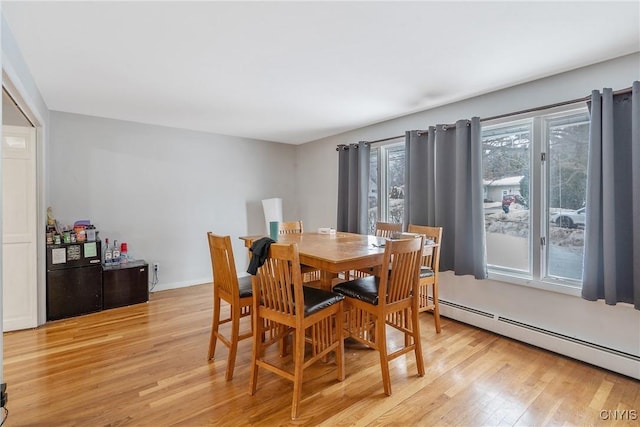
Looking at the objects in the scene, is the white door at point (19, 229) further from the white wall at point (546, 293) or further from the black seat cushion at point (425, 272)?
the white wall at point (546, 293)

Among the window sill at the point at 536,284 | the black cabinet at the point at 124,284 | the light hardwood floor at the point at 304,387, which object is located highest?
the window sill at the point at 536,284

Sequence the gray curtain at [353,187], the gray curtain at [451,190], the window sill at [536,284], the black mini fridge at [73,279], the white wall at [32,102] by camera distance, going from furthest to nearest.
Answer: the gray curtain at [353,187] < the black mini fridge at [73,279] < the gray curtain at [451,190] < the window sill at [536,284] < the white wall at [32,102]

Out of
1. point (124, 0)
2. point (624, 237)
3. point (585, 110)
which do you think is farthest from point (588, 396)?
point (124, 0)

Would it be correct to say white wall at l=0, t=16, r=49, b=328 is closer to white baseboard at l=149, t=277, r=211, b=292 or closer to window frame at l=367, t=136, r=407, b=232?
white baseboard at l=149, t=277, r=211, b=292

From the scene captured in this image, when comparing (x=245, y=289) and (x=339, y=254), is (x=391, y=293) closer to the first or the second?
(x=339, y=254)

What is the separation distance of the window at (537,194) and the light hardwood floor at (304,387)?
75 cm

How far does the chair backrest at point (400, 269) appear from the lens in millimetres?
1953

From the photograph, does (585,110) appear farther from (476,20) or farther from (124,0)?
(124,0)

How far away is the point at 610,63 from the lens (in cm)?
230

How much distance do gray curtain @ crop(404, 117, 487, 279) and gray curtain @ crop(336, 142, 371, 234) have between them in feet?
2.41

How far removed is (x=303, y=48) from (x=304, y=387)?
7.56 ft

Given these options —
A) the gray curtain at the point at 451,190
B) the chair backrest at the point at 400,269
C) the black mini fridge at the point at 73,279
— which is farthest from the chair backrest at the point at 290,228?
the black mini fridge at the point at 73,279

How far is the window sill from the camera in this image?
246 cm

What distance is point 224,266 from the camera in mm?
2207
